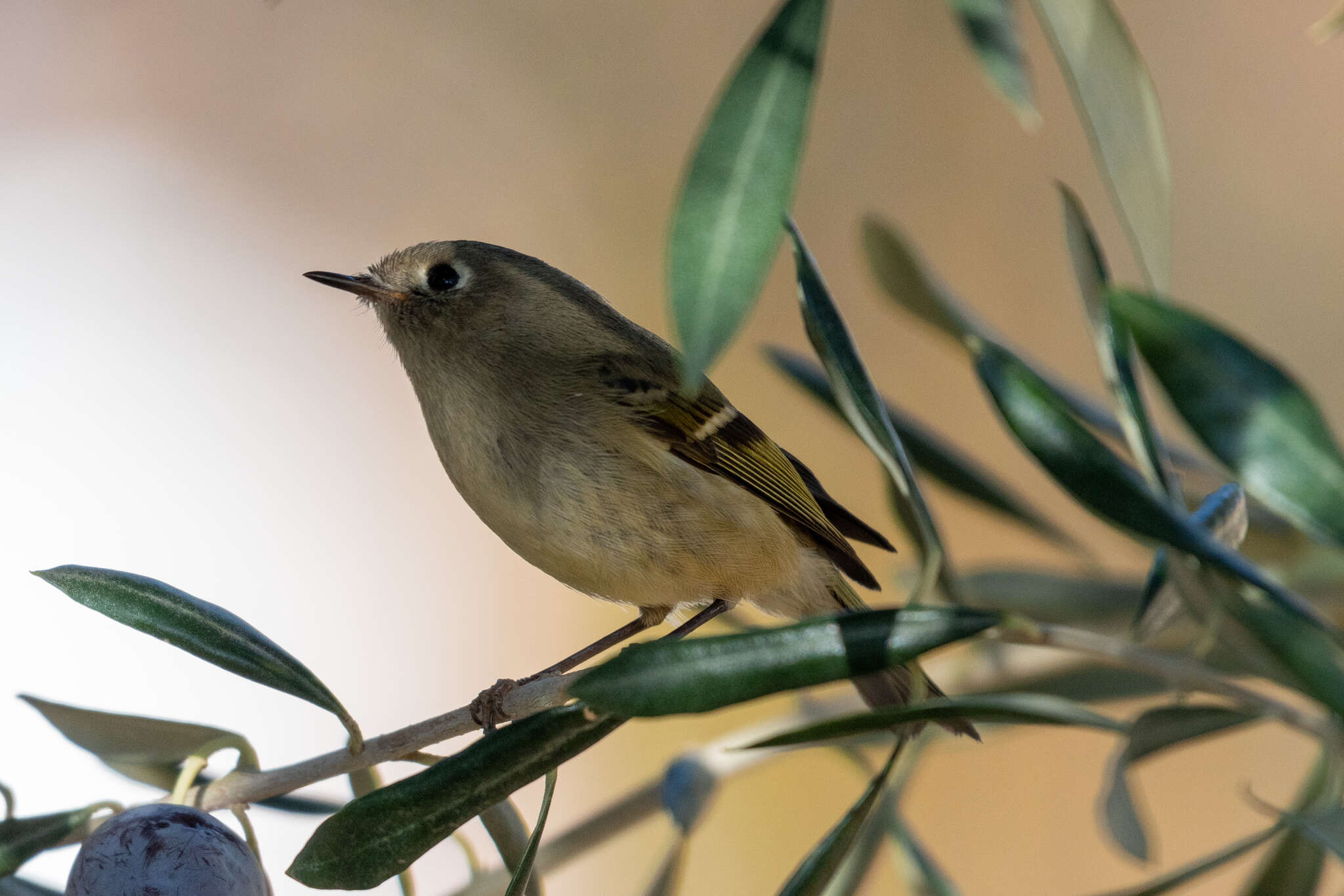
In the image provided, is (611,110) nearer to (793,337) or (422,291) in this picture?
(793,337)

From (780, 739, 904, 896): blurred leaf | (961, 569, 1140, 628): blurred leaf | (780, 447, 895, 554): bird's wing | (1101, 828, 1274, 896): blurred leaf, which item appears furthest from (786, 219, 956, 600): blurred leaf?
(961, 569, 1140, 628): blurred leaf

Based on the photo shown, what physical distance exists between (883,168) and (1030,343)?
0.50 meters

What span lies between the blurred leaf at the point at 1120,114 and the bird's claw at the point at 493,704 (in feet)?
1.85

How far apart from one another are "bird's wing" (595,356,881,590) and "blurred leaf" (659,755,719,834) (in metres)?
0.23

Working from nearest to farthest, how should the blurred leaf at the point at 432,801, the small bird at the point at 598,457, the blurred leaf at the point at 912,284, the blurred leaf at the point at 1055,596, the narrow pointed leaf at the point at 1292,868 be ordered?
the blurred leaf at the point at 432,801 < the narrow pointed leaf at the point at 1292,868 < the small bird at the point at 598,457 < the blurred leaf at the point at 912,284 < the blurred leaf at the point at 1055,596

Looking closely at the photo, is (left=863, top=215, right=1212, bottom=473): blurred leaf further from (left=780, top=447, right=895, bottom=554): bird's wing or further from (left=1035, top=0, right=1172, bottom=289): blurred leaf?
(left=1035, top=0, right=1172, bottom=289): blurred leaf

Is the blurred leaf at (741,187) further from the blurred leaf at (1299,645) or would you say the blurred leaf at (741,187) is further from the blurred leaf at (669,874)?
the blurred leaf at (669,874)

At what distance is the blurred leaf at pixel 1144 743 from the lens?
75 cm

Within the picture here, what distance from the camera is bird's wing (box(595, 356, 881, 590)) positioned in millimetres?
1084

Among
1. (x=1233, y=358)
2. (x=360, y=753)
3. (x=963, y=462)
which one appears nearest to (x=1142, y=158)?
(x=1233, y=358)

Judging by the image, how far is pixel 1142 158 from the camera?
740 mm

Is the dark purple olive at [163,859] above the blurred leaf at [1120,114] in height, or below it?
below

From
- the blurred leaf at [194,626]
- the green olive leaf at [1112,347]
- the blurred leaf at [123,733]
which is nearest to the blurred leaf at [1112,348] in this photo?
the green olive leaf at [1112,347]

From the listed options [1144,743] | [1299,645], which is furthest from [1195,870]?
[1299,645]
